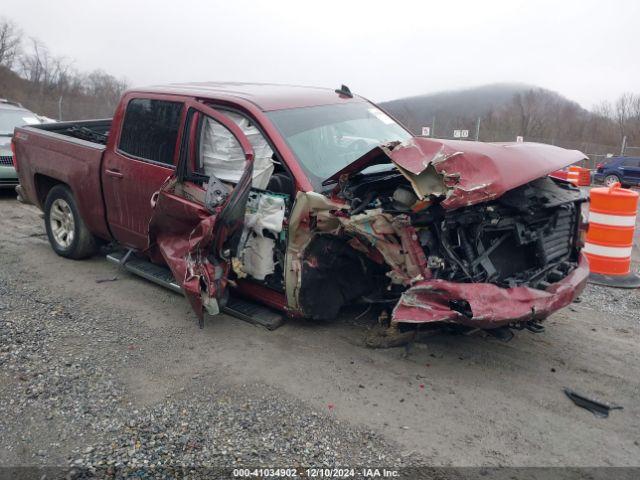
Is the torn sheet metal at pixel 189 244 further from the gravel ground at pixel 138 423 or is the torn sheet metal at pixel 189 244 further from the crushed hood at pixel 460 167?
the crushed hood at pixel 460 167

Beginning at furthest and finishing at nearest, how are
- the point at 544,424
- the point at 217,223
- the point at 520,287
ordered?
the point at 217,223, the point at 520,287, the point at 544,424

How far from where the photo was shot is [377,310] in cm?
457

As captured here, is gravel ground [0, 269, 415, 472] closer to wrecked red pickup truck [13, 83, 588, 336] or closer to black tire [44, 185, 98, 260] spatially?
wrecked red pickup truck [13, 83, 588, 336]

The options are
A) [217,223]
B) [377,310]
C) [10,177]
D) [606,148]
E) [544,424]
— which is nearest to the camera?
[544,424]

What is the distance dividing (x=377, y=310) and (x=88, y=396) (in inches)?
90.3

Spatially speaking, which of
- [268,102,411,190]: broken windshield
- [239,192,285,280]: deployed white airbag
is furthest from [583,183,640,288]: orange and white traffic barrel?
[239,192,285,280]: deployed white airbag

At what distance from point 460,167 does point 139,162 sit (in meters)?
2.95

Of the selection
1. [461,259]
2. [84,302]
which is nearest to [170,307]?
[84,302]

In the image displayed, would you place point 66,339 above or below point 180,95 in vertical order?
below

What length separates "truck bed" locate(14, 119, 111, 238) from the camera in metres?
5.38

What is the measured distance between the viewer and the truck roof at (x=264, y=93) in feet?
14.8

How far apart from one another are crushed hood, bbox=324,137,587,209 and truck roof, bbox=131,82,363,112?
1199 millimetres

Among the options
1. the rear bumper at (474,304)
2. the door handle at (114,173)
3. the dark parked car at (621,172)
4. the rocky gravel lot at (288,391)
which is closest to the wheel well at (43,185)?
the door handle at (114,173)

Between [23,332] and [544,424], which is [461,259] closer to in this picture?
[544,424]
